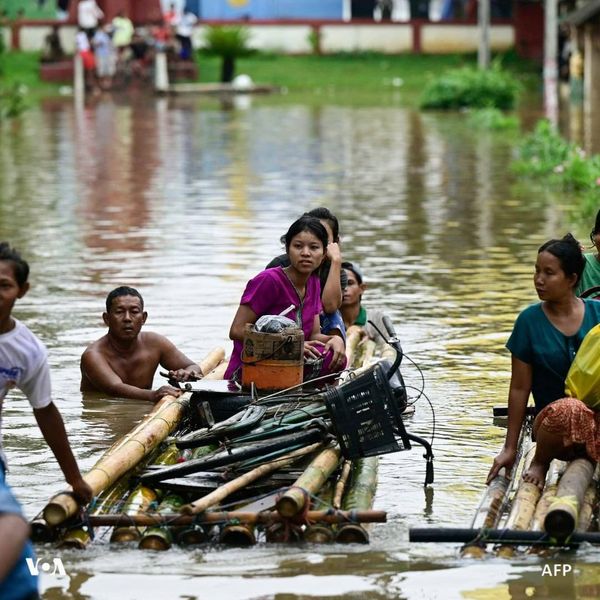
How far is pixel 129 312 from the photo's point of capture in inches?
393

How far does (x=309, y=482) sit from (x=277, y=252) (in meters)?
9.37

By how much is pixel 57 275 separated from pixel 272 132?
18.2m

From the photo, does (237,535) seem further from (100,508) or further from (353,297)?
(353,297)

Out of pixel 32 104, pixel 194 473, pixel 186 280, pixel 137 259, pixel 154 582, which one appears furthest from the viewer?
pixel 32 104

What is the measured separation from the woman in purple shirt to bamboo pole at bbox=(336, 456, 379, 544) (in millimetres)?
997

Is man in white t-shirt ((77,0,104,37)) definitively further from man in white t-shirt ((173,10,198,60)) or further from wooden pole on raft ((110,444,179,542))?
wooden pole on raft ((110,444,179,542))

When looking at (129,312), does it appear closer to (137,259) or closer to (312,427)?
(312,427)

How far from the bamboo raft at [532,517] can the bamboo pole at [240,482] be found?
0.83 metres

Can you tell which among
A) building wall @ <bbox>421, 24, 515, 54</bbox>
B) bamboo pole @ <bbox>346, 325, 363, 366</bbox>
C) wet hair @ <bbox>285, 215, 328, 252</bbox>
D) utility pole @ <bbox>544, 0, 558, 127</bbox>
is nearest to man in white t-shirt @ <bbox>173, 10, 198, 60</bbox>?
building wall @ <bbox>421, 24, 515, 54</bbox>

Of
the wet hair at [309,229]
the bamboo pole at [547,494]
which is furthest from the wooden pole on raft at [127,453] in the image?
the bamboo pole at [547,494]

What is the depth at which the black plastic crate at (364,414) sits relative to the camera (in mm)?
7727

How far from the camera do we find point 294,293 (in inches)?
363

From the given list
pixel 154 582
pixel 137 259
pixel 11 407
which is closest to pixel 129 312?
pixel 11 407

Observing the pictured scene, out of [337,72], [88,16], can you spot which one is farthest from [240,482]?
[337,72]
